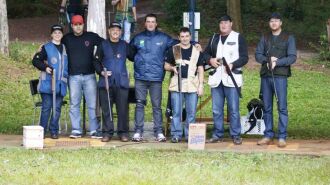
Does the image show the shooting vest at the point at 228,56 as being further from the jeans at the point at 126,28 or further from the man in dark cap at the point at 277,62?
the jeans at the point at 126,28

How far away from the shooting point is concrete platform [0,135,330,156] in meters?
11.7

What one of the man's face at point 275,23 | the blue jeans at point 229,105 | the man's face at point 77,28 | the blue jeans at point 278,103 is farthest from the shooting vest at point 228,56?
the man's face at point 77,28

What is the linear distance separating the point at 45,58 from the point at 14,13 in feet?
75.9

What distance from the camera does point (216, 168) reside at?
32.9 ft

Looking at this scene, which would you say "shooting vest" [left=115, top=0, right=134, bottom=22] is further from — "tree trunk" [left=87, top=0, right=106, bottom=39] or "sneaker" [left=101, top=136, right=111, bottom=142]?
"sneaker" [left=101, top=136, right=111, bottom=142]

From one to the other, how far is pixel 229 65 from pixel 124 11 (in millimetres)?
3143

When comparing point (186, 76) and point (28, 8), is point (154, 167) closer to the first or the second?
point (186, 76)

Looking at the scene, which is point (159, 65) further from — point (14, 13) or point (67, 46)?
point (14, 13)

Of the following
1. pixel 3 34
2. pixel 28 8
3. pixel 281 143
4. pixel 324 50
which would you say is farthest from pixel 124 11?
pixel 28 8

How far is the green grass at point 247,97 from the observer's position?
14.6 m

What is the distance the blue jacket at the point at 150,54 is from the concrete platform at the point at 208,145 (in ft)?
3.35

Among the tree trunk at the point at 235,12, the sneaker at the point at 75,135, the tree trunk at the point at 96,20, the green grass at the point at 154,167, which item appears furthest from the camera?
the tree trunk at the point at 235,12

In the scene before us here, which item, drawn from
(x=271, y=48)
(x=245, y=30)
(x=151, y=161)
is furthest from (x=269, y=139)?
(x=245, y=30)

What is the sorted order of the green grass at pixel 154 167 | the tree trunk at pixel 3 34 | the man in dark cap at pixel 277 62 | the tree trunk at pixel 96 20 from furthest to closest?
the tree trunk at pixel 3 34
the tree trunk at pixel 96 20
the man in dark cap at pixel 277 62
the green grass at pixel 154 167
